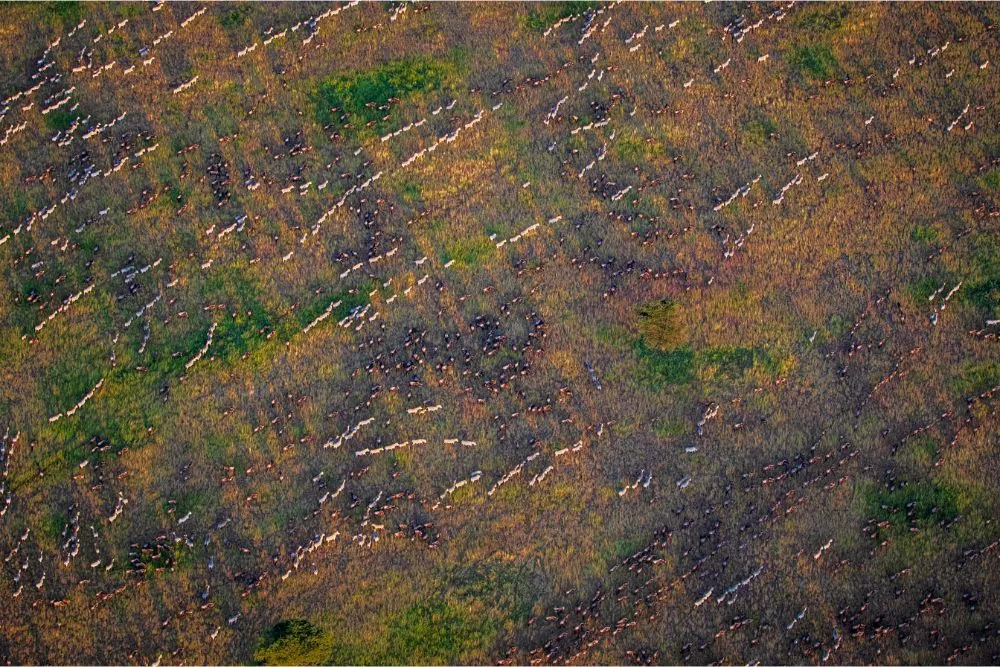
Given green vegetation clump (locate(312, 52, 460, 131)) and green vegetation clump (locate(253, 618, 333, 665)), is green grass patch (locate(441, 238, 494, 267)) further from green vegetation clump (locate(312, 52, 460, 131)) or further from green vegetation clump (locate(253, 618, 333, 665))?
green vegetation clump (locate(253, 618, 333, 665))

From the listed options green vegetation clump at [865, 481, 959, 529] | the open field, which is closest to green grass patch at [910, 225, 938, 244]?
the open field

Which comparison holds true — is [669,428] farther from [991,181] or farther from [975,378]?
[991,181]

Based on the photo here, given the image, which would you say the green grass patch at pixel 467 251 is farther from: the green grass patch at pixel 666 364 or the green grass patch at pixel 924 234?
the green grass patch at pixel 924 234

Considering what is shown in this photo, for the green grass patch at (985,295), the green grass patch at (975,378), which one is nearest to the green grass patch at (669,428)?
the green grass patch at (975,378)

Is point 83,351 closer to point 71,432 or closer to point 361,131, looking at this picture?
point 71,432

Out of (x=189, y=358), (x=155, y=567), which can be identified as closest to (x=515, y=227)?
(x=189, y=358)

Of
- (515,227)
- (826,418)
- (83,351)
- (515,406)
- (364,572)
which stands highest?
(83,351)

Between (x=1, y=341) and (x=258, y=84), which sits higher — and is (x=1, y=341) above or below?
below

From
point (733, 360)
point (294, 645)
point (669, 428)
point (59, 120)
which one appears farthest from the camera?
point (59, 120)

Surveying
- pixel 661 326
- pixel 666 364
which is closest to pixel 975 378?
pixel 666 364
